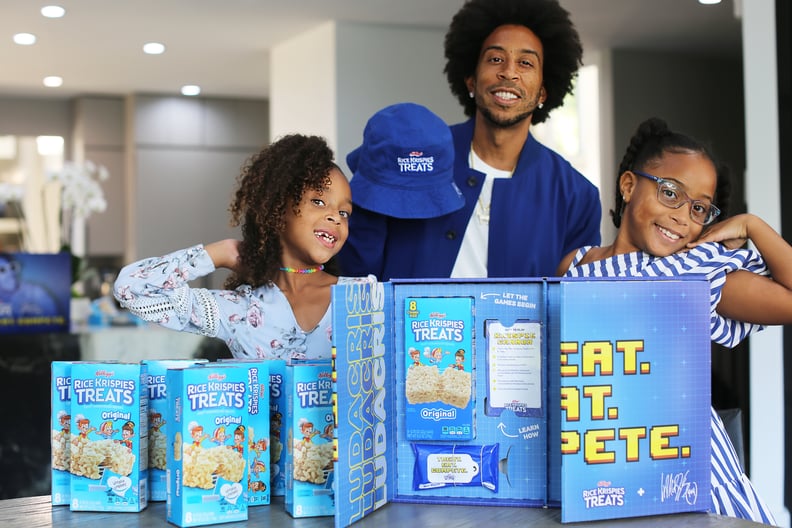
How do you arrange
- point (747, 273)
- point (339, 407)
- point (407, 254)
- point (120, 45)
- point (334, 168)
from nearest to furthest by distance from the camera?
1. point (339, 407)
2. point (747, 273)
3. point (334, 168)
4. point (407, 254)
5. point (120, 45)

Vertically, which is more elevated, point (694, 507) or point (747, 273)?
point (747, 273)

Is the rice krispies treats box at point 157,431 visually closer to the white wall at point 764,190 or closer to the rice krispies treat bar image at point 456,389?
the rice krispies treat bar image at point 456,389

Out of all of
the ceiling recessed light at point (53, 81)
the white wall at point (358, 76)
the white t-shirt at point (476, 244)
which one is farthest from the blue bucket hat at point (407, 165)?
the ceiling recessed light at point (53, 81)

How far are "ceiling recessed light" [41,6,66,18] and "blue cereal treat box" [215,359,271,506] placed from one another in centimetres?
471

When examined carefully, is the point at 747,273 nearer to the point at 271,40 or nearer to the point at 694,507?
the point at 694,507

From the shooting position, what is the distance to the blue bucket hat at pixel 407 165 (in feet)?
4.98

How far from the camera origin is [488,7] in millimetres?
1988

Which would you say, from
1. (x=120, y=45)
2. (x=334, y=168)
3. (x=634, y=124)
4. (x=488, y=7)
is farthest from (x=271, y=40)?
(x=334, y=168)

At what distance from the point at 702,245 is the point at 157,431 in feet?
2.64

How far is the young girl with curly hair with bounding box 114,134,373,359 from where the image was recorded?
4.58 ft

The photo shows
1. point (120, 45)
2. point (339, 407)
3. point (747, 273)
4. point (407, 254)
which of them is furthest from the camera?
point (120, 45)

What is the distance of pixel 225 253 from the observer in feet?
4.82

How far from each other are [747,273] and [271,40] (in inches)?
210

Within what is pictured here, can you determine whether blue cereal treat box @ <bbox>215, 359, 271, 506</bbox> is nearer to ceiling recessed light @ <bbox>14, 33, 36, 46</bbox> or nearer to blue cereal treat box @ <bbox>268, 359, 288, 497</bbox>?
blue cereal treat box @ <bbox>268, 359, 288, 497</bbox>
